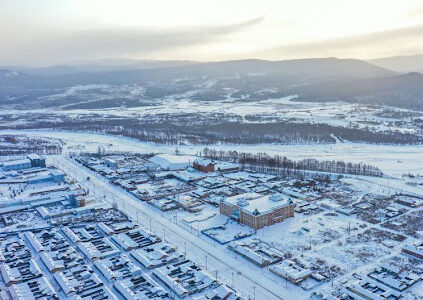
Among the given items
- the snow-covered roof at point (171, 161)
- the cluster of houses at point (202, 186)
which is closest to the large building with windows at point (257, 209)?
the cluster of houses at point (202, 186)

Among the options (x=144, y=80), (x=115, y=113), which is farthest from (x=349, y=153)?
(x=144, y=80)

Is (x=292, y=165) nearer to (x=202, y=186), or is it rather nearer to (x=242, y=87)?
(x=202, y=186)

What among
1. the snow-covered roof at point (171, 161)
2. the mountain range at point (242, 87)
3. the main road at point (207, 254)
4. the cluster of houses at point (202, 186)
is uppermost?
the mountain range at point (242, 87)

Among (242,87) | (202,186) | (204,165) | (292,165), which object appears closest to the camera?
(202,186)

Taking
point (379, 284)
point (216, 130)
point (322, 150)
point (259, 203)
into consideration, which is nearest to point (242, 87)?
point (216, 130)

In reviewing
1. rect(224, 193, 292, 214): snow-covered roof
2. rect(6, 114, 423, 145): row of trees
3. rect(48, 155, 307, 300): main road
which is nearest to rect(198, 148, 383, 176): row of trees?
rect(6, 114, 423, 145): row of trees

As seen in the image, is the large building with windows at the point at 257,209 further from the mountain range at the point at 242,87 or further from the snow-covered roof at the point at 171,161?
the mountain range at the point at 242,87

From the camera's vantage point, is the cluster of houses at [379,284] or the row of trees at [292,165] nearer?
the cluster of houses at [379,284]
